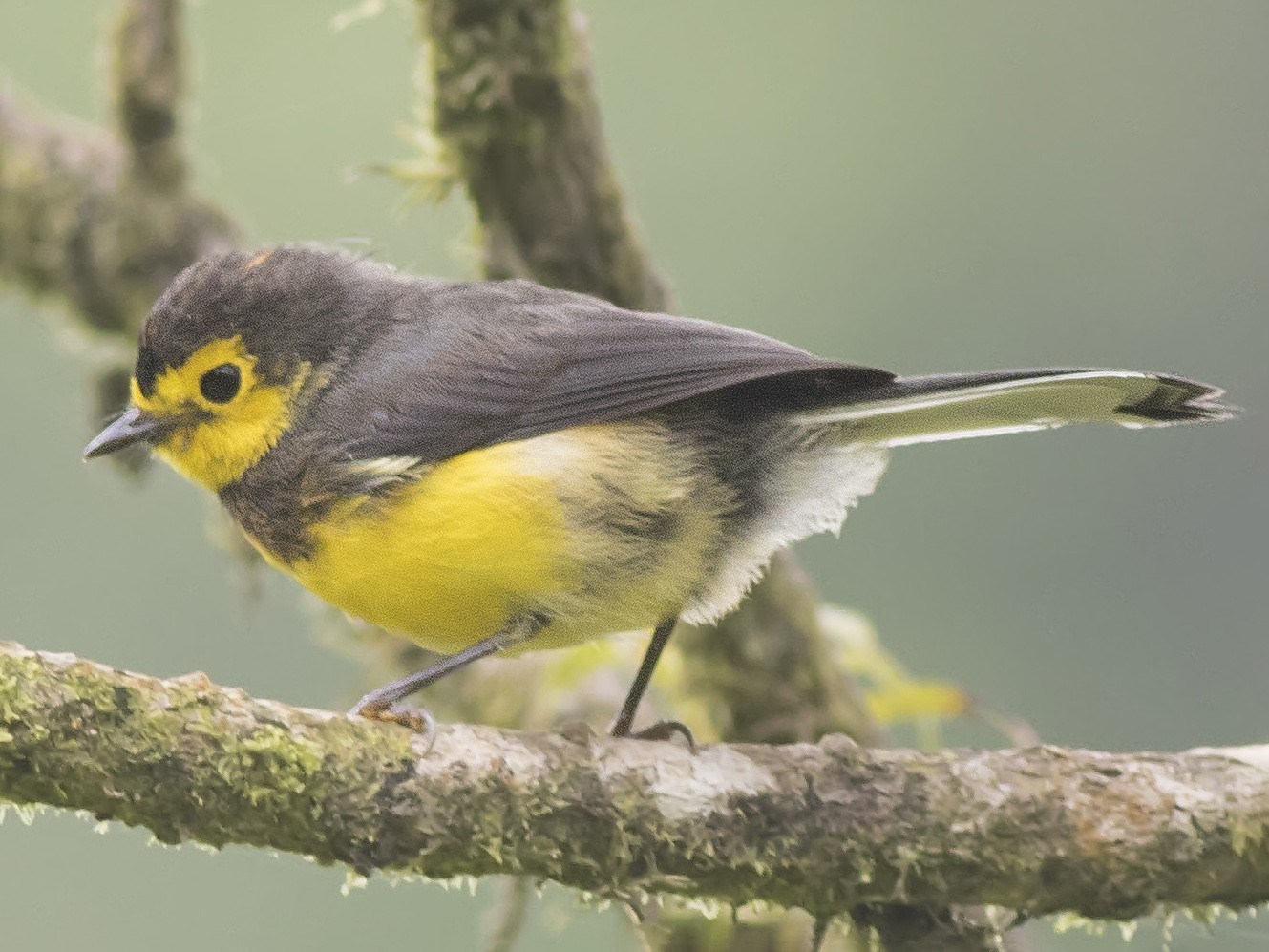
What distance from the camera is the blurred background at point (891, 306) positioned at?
8219 mm

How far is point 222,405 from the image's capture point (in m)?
3.93

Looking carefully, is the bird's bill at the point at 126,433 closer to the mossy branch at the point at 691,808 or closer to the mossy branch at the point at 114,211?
the mossy branch at the point at 691,808

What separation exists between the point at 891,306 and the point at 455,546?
20.7 feet

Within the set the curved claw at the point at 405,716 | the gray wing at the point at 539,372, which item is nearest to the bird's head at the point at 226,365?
the gray wing at the point at 539,372

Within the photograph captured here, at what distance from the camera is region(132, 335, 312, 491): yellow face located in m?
3.90

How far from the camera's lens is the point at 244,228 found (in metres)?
6.04

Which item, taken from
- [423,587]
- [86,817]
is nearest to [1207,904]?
[423,587]

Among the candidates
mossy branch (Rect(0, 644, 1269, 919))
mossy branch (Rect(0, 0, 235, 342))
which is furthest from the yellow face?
mossy branch (Rect(0, 0, 235, 342))

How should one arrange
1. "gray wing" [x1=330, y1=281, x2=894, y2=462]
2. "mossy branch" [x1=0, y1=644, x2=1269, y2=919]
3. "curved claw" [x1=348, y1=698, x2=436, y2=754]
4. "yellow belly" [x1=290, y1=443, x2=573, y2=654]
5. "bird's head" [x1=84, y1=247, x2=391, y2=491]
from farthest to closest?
"bird's head" [x1=84, y1=247, x2=391, y2=491], "gray wing" [x1=330, y1=281, x2=894, y2=462], "yellow belly" [x1=290, y1=443, x2=573, y2=654], "curved claw" [x1=348, y1=698, x2=436, y2=754], "mossy branch" [x1=0, y1=644, x2=1269, y2=919]

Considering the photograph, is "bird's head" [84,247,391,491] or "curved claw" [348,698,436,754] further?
"bird's head" [84,247,391,491]

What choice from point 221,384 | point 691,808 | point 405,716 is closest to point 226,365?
point 221,384

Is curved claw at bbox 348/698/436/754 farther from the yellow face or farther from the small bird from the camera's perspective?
the yellow face

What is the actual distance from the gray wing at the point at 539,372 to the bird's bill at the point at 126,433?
50cm

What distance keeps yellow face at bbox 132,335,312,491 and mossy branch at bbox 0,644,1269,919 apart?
3.56ft
